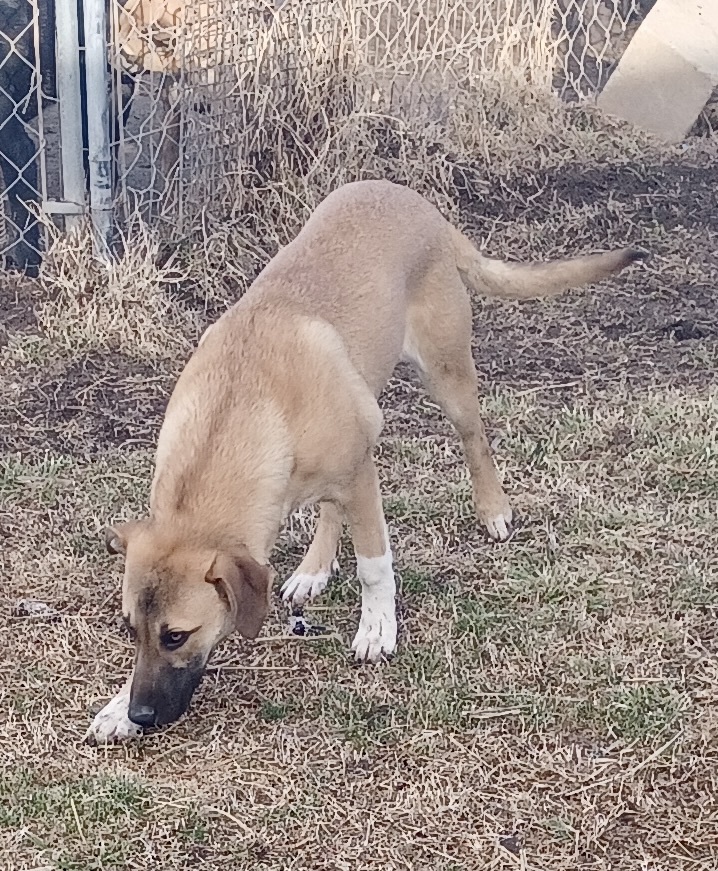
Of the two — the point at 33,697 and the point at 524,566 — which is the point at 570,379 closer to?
the point at 524,566

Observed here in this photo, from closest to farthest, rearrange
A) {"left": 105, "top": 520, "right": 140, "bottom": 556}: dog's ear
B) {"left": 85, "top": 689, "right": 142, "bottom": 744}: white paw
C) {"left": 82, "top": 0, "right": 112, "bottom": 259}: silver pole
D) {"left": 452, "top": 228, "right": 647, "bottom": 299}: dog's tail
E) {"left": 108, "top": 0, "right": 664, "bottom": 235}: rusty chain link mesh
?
{"left": 105, "top": 520, "right": 140, "bottom": 556}: dog's ear < {"left": 85, "top": 689, "right": 142, "bottom": 744}: white paw < {"left": 452, "top": 228, "right": 647, "bottom": 299}: dog's tail < {"left": 82, "top": 0, "right": 112, "bottom": 259}: silver pole < {"left": 108, "top": 0, "right": 664, "bottom": 235}: rusty chain link mesh

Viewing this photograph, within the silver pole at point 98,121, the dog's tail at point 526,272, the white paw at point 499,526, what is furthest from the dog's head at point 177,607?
the silver pole at point 98,121

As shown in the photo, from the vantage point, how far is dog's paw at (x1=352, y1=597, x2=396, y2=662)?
386 centimetres

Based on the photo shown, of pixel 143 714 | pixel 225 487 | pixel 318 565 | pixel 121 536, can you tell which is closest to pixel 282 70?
pixel 318 565

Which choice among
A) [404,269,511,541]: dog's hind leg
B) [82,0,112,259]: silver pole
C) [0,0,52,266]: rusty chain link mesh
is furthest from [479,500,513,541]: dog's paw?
[0,0,52,266]: rusty chain link mesh

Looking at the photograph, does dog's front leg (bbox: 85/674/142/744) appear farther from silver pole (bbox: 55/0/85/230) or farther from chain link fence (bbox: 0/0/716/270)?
chain link fence (bbox: 0/0/716/270)

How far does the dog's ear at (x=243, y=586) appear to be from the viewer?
9.93 feet

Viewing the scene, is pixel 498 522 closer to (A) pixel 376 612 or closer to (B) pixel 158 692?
(A) pixel 376 612

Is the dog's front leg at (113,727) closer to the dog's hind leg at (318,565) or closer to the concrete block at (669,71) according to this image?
the dog's hind leg at (318,565)

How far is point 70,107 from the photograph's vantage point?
18.9 feet

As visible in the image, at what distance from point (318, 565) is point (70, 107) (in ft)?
8.84

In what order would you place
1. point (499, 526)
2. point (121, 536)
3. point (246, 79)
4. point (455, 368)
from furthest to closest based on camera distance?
point (246, 79) → point (499, 526) → point (455, 368) → point (121, 536)

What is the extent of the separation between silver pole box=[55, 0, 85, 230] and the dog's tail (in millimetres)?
2155

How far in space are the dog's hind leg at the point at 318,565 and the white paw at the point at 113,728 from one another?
0.81 metres
